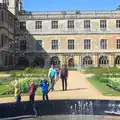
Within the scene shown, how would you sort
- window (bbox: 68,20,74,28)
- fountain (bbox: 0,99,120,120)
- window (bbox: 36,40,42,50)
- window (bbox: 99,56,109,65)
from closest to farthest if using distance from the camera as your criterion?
fountain (bbox: 0,99,120,120)
window (bbox: 99,56,109,65)
window (bbox: 36,40,42,50)
window (bbox: 68,20,74,28)

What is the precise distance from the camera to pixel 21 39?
57.3 meters

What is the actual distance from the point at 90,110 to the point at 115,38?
41067 millimetres

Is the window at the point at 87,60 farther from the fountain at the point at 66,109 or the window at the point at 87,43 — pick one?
the fountain at the point at 66,109

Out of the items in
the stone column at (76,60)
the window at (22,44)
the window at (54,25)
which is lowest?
the stone column at (76,60)

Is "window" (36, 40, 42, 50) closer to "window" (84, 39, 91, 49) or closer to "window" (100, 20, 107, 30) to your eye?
"window" (84, 39, 91, 49)

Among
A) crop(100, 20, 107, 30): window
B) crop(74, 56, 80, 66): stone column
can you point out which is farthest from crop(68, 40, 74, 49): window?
crop(100, 20, 107, 30): window

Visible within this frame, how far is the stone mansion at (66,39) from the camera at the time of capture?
56.7 m

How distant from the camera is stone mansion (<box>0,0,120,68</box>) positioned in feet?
186

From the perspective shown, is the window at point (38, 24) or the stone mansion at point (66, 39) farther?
the window at point (38, 24)

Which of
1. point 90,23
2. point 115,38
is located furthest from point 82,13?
point 115,38

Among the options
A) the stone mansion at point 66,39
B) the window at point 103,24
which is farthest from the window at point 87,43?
the window at point 103,24

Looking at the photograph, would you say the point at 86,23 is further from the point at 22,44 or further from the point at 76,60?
the point at 22,44

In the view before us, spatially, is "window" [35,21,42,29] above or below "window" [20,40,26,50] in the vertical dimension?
above

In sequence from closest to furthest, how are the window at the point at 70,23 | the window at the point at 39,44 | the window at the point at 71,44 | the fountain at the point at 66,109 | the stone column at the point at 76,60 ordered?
1. the fountain at the point at 66,109
2. the stone column at the point at 76,60
3. the window at the point at 39,44
4. the window at the point at 71,44
5. the window at the point at 70,23
